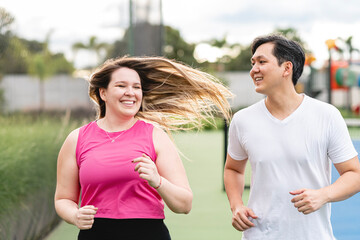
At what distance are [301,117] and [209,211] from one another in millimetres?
4800

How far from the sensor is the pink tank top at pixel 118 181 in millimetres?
2739

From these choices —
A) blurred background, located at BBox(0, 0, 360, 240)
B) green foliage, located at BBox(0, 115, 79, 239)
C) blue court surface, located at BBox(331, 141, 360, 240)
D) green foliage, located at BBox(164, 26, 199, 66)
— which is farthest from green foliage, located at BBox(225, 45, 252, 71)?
blue court surface, located at BBox(331, 141, 360, 240)

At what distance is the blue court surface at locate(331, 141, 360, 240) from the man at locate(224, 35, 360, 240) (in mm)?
2585

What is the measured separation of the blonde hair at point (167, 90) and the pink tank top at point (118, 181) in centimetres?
42

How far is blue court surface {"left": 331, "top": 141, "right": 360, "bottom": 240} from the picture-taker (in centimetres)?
525

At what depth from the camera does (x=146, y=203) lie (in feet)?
9.10

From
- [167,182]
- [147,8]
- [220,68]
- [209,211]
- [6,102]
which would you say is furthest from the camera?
[220,68]

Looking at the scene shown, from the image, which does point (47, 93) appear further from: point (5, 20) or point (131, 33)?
point (5, 20)

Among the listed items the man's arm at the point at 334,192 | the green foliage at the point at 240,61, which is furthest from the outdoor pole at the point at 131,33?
the green foliage at the point at 240,61

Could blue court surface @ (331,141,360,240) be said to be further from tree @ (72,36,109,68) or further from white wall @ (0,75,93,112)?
tree @ (72,36,109,68)

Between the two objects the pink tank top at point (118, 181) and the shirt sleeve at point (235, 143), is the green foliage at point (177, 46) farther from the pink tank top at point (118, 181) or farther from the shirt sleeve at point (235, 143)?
the pink tank top at point (118, 181)

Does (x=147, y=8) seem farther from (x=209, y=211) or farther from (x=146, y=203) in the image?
(x=146, y=203)

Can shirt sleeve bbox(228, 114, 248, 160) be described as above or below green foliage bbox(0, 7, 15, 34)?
below

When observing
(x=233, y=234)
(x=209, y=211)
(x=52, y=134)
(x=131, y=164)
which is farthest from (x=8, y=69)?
(x=131, y=164)
